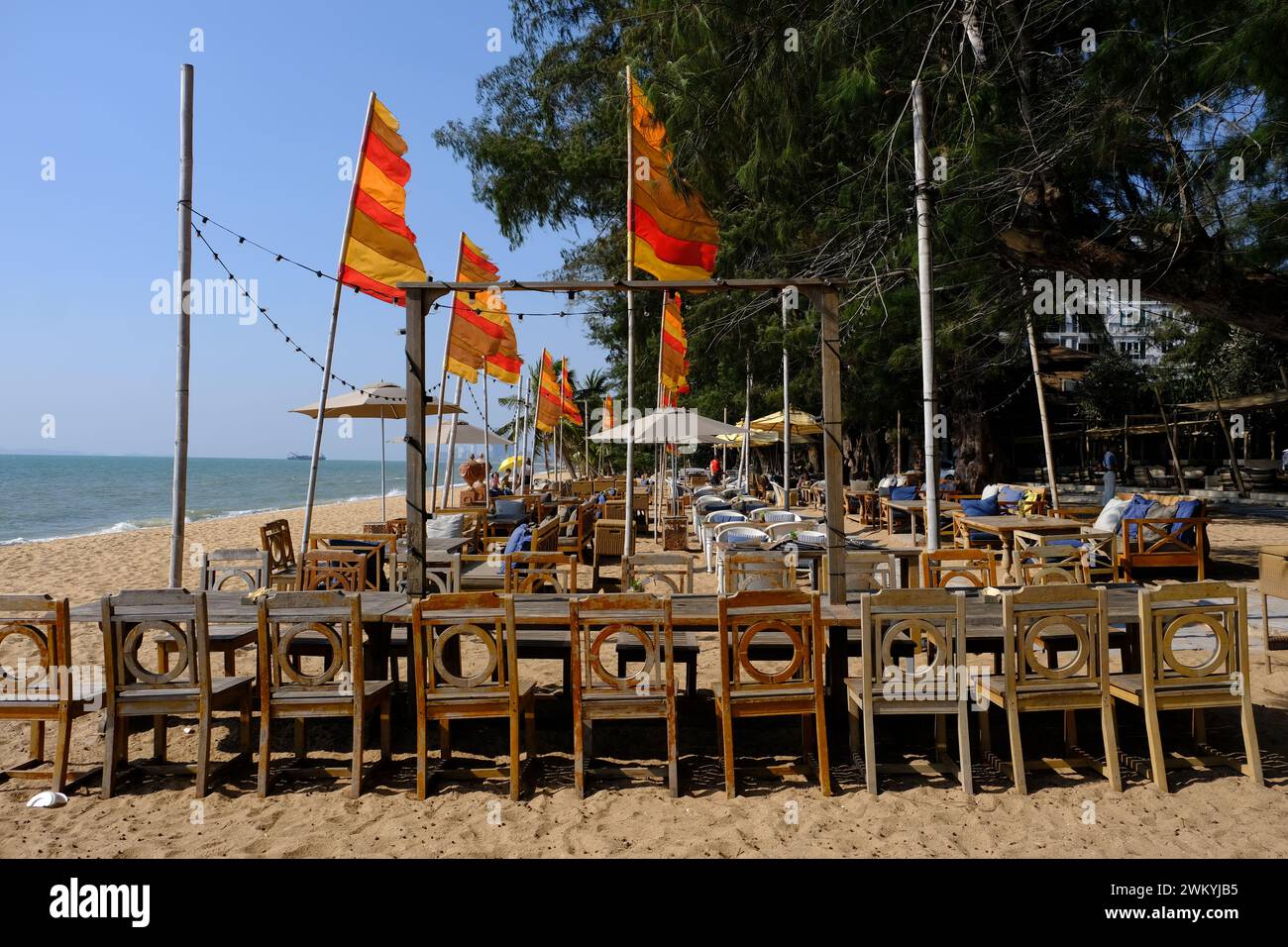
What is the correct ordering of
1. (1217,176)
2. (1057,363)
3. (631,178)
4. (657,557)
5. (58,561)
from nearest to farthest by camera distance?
(657,557)
(1217,176)
(631,178)
(58,561)
(1057,363)

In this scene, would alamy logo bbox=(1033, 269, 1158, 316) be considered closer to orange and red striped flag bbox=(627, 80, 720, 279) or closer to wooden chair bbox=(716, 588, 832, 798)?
orange and red striped flag bbox=(627, 80, 720, 279)

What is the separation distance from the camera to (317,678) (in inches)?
141

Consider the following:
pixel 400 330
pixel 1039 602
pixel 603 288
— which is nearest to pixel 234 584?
pixel 400 330

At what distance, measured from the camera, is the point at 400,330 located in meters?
9.18

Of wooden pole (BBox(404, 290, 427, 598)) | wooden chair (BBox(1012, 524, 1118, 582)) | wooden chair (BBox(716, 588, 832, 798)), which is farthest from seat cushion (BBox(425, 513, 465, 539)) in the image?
wooden chair (BBox(716, 588, 832, 798))

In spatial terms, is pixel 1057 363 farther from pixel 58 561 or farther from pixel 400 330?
pixel 58 561

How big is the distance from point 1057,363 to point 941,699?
28.5 metres

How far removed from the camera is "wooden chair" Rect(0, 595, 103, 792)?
347 centimetres

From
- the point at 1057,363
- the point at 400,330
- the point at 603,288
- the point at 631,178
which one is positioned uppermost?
the point at 1057,363

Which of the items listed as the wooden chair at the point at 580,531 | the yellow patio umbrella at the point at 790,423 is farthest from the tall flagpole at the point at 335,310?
the yellow patio umbrella at the point at 790,423

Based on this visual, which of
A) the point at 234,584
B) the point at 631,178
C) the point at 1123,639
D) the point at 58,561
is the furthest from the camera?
the point at 58,561

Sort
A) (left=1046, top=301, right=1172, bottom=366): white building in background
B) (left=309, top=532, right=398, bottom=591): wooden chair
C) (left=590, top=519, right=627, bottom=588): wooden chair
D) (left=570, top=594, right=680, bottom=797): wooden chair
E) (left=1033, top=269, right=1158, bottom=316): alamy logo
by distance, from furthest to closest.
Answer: (left=1046, top=301, right=1172, bottom=366): white building in background → (left=590, top=519, right=627, bottom=588): wooden chair → (left=1033, top=269, right=1158, bottom=316): alamy logo → (left=309, top=532, right=398, bottom=591): wooden chair → (left=570, top=594, right=680, bottom=797): wooden chair

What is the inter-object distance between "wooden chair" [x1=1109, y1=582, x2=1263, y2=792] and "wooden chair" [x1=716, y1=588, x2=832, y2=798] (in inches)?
54.4
